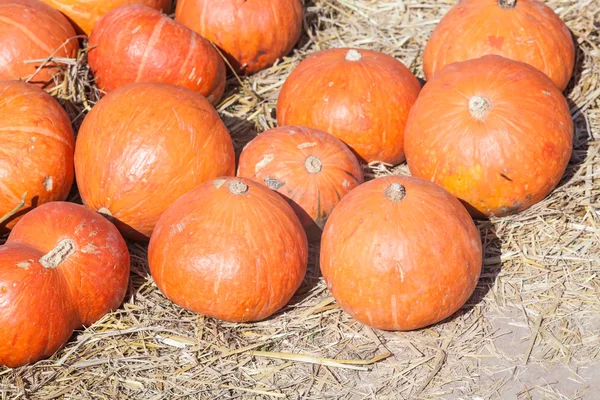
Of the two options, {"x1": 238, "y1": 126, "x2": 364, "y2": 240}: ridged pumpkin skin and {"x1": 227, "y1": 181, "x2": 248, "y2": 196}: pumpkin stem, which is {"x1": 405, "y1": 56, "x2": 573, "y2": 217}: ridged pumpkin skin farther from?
{"x1": 227, "y1": 181, "x2": 248, "y2": 196}: pumpkin stem

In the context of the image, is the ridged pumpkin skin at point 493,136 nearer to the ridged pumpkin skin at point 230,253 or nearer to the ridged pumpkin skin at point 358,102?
the ridged pumpkin skin at point 358,102

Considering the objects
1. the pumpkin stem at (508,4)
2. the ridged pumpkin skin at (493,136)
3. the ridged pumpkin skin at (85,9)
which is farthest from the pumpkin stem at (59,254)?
the pumpkin stem at (508,4)

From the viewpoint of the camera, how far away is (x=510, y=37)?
212 inches

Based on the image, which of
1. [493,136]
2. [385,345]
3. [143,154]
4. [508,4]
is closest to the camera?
[385,345]

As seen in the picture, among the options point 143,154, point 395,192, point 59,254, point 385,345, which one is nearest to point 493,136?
point 395,192

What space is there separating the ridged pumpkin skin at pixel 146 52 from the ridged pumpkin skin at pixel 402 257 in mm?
1821

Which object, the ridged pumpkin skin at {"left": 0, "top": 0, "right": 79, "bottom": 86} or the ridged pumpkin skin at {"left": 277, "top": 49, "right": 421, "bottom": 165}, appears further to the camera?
the ridged pumpkin skin at {"left": 0, "top": 0, "right": 79, "bottom": 86}

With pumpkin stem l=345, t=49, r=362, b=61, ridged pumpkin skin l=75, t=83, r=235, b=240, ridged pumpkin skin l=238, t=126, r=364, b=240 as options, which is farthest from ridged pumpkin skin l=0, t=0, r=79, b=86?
pumpkin stem l=345, t=49, r=362, b=61

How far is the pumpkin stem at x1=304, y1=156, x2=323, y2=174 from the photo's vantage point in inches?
185

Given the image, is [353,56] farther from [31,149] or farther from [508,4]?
[31,149]

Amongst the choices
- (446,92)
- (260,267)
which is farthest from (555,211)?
(260,267)

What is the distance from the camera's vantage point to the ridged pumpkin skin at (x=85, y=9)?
590 centimetres

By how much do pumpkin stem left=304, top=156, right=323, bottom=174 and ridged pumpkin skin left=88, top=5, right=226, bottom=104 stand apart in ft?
4.15

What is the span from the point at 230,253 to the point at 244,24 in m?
2.50
